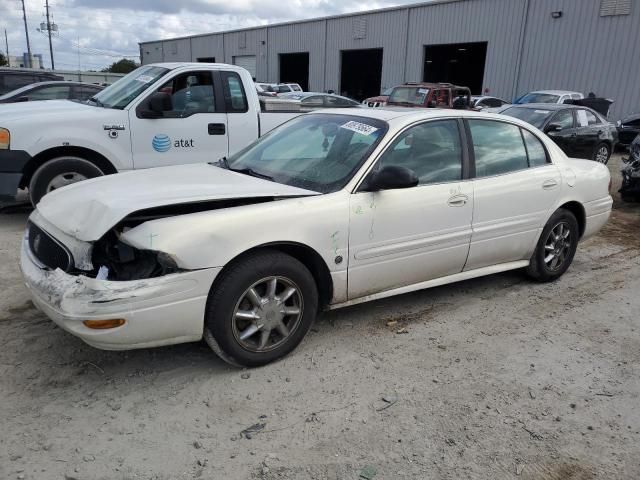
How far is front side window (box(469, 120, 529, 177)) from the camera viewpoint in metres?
4.38

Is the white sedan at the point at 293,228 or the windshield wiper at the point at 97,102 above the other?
the windshield wiper at the point at 97,102

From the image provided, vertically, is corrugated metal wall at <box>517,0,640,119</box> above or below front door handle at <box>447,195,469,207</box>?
above

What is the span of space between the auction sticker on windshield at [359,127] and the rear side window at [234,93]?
3300 mm

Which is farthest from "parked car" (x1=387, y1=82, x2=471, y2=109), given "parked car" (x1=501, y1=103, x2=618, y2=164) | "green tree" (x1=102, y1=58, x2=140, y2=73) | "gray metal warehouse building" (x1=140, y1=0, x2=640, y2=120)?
"green tree" (x1=102, y1=58, x2=140, y2=73)

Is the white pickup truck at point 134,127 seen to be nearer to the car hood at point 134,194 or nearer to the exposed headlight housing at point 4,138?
the exposed headlight housing at point 4,138

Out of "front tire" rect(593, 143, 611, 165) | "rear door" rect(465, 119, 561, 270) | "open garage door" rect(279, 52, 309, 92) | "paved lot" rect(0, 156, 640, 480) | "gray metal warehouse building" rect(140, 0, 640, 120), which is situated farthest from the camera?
"open garage door" rect(279, 52, 309, 92)

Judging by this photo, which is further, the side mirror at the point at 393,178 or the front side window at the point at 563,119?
the front side window at the point at 563,119

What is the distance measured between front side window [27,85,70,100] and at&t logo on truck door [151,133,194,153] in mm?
5776

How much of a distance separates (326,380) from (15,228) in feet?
15.8

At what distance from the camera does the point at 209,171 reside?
4078 millimetres

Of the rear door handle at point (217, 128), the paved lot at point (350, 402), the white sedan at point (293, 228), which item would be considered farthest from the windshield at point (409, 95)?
the paved lot at point (350, 402)

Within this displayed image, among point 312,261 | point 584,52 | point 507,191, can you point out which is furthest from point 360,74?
point 312,261

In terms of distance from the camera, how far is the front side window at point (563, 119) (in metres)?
11.6

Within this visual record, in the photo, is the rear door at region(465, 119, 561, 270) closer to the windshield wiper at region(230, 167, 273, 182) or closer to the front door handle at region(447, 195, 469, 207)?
the front door handle at region(447, 195, 469, 207)
